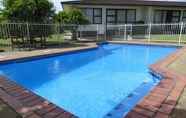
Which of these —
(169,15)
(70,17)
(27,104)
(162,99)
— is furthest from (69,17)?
(169,15)

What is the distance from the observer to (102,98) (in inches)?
179

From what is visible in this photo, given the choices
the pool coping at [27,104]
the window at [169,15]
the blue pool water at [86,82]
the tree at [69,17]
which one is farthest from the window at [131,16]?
the pool coping at [27,104]

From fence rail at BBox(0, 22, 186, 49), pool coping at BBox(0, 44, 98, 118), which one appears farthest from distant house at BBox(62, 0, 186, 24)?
pool coping at BBox(0, 44, 98, 118)

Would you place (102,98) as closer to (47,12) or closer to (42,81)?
(42,81)

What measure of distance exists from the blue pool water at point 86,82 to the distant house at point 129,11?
9977 mm

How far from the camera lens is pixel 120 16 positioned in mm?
19719

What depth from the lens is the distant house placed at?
18.2 metres

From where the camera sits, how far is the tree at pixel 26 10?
995 cm

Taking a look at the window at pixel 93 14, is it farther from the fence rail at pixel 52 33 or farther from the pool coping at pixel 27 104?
the pool coping at pixel 27 104

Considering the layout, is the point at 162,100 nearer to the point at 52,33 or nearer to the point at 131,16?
the point at 52,33

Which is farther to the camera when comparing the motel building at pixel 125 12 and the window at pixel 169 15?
the window at pixel 169 15

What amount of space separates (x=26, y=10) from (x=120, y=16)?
38.7ft

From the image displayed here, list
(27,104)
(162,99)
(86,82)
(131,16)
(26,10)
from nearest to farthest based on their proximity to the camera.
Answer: (27,104) < (162,99) < (86,82) < (26,10) < (131,16)

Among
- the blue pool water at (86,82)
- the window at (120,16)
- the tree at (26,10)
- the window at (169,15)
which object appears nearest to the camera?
the blue pool water at (86,82)
